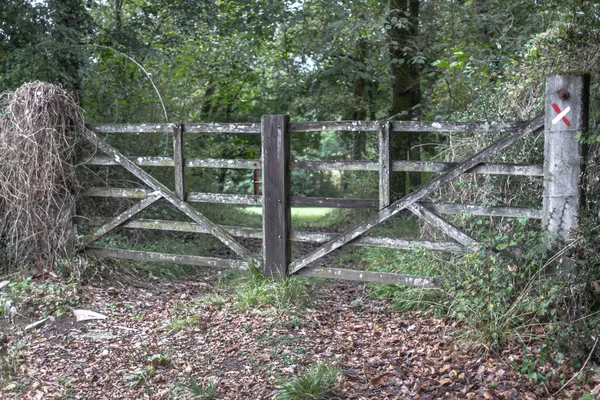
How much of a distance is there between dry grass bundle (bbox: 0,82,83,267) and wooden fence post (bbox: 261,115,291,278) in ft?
8.81

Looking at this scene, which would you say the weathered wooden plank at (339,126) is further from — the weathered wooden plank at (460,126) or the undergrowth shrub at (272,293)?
the undergrowth shrub at (272,293)

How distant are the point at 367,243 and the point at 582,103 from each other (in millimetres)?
2445

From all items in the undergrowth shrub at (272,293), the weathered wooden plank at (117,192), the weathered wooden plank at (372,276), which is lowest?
the undergrowth shrub at (272,293)

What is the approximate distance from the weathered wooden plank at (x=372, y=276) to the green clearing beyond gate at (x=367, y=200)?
10 millimetres

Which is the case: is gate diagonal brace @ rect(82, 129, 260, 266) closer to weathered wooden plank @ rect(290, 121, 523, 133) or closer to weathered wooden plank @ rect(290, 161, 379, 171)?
weathered wooden plank @ rect(290, 161, 379, 171)

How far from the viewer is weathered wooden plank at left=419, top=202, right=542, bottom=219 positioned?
557cm

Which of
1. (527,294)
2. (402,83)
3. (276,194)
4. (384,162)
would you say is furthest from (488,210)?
(402,83)

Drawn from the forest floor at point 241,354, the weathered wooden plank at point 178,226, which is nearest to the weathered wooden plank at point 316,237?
the weathered wooden plank at point 178,226

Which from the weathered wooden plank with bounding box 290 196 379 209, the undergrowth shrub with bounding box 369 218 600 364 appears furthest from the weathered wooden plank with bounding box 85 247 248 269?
the undergrowth shrub with bounding box 369 218 600 364

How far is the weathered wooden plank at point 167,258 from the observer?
7.19m

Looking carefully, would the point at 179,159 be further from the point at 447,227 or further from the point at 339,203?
the point at 447,227

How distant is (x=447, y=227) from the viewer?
19.5ft

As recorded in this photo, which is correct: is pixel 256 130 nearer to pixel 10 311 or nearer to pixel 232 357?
pixel 232 357

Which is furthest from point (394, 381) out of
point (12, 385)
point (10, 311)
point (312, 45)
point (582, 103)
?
point (312, 45)
